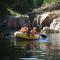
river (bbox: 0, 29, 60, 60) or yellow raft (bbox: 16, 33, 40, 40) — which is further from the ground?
yellow raft (bbox: 16, 33, 40, 40)

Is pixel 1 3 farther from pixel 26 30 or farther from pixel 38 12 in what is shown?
pixel 38 12

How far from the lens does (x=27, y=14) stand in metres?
70.4

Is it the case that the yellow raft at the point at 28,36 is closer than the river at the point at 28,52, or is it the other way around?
the river at the point at 28,52

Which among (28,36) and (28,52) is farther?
(28,36)

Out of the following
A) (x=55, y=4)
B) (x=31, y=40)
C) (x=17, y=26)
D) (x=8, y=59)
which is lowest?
(x=8, y=59)

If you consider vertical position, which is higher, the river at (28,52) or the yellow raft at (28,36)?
the yellow raft at (28,36)

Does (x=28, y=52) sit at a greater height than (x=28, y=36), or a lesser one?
lesser

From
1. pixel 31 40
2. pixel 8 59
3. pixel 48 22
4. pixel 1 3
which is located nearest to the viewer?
pixel 8 59

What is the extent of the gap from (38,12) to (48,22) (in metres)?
6.70

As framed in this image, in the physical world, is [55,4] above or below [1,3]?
above

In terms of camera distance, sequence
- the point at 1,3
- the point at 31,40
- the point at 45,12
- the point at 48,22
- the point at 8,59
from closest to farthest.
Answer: the point at 8,59 < the point at 1,3 < the point at 31,40 < the point at 48,22 < the point at 45,12

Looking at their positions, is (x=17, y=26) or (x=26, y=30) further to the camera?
(x=17, y=26)

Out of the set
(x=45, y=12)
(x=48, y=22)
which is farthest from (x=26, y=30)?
(x=45, y=12)

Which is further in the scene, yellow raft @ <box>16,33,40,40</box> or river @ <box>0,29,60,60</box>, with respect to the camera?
yellow raft @ <box>16,33,40,40</box>
